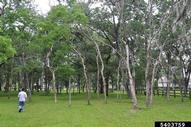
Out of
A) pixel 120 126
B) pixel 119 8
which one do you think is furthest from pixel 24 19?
pixel 120 126

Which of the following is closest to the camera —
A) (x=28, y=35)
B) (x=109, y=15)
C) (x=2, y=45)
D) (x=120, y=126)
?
(x=120, y=126)

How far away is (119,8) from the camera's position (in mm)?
32688

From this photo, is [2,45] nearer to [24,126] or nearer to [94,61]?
[24,126]

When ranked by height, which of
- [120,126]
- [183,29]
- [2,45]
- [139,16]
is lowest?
[120,126]

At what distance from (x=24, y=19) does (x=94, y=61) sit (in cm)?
2069

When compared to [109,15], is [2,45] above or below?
below

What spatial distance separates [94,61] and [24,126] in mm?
37958

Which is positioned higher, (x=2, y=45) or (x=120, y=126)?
(x=2, y=45)

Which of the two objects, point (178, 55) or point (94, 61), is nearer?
point (178, 55)

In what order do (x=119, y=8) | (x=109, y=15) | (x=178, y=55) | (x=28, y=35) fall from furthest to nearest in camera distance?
(x=178, y=55) < (x=109, y=15) < (x=28, y=35) < (x=119, y=8)

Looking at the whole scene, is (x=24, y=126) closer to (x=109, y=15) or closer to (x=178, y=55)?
(x=109, y=15)

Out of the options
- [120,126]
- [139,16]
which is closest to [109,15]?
[139,16]

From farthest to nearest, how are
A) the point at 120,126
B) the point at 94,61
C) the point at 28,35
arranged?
the point at 94,61
the point at 28,35
the point at 120,126

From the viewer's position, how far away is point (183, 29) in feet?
114
